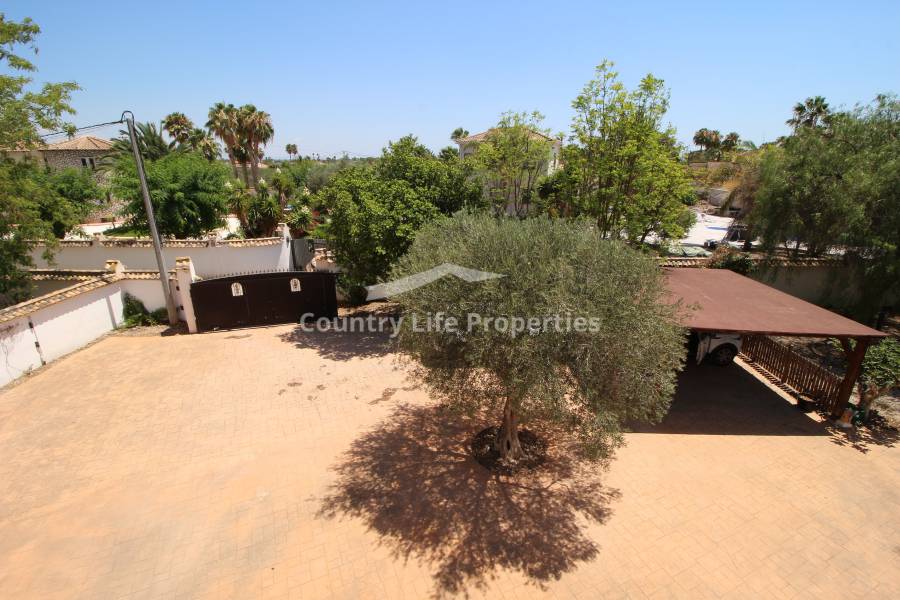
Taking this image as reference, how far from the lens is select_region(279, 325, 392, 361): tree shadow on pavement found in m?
13.7

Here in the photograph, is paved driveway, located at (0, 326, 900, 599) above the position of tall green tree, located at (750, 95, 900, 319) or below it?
below

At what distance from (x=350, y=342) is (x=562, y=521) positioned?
31.7 ft

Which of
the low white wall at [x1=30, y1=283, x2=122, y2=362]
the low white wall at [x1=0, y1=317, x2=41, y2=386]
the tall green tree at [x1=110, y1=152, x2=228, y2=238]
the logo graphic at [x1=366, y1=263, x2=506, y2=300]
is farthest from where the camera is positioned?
the tall green tree at [x1=110, y1=152, x2=228, y2=238]

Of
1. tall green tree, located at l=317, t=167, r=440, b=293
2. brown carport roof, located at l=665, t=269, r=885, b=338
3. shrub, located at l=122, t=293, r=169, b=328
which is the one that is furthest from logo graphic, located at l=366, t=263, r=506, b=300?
shrub, located at l=122, t=293, r=169, b=328

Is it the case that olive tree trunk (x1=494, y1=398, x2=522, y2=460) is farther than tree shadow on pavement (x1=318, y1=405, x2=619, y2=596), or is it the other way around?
olive tree trunk (x1=494, y1=398, x2=522, y2=460)

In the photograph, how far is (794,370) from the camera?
11.3m

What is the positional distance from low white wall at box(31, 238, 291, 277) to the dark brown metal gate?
6.98 m

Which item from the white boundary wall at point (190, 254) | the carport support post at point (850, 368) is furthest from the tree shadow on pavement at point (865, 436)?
the white boundary wall at point (190, 254)

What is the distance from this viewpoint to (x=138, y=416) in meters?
10.1

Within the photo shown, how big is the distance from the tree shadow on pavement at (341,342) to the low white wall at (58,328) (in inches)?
255

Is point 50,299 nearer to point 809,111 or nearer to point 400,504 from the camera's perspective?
point 400,504

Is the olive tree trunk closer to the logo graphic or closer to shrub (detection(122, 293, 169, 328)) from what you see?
the logo graphic

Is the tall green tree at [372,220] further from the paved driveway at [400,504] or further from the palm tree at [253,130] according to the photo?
the palm tree at [253,130]

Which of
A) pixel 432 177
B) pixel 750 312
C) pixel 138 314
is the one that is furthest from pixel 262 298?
pixel 750 312
